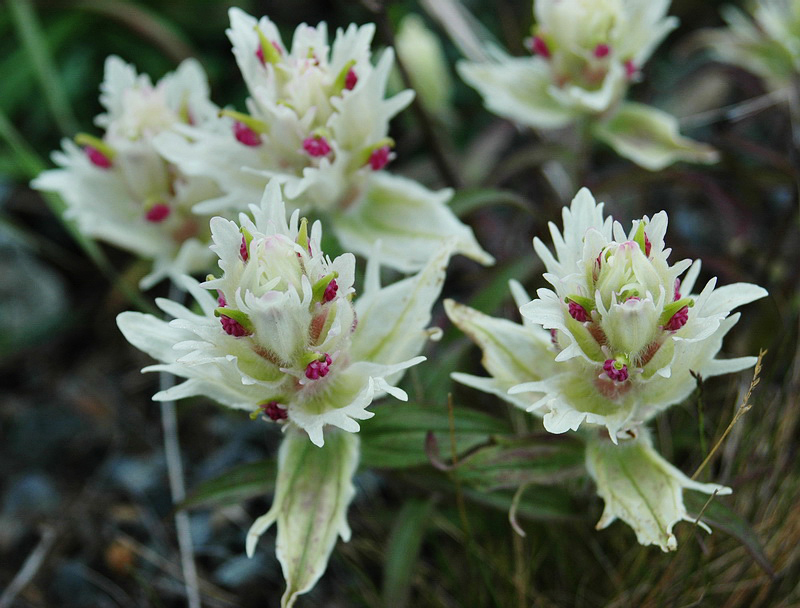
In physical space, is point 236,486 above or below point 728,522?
below

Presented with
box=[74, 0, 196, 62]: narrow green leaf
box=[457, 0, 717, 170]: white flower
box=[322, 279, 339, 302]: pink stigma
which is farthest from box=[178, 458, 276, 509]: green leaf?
A: box=[74, 0, 196, 62]: narrow green leaf

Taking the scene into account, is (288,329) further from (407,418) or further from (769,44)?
(769,44)

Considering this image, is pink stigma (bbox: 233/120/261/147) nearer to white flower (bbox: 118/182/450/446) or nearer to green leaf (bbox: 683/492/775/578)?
white flower (bbox: 118/182/450/446)

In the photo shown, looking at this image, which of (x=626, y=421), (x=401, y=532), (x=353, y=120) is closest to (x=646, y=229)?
(x=626, y=421)

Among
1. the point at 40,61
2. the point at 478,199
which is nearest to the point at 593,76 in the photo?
the point at 478,199

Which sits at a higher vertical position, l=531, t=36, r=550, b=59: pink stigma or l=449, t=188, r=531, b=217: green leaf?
l=531, t=36, r=550, b=59: pink stigma

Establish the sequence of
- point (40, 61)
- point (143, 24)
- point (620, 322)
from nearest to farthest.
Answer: point (620, 322), point (40, 61), point (143, 24)
